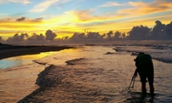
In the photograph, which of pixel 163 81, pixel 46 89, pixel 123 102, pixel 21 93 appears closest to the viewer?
pixel 123 102

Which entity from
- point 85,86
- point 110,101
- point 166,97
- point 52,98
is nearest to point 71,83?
point 85,86

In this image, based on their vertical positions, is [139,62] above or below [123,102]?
above

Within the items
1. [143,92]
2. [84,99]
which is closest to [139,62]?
[143,92]

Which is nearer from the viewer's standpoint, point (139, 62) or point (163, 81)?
point (139, 62)

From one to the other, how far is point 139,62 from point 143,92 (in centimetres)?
150

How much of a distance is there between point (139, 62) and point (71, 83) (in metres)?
5.33

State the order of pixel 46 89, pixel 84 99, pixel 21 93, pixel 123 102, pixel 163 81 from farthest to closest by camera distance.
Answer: pixel 163 81
pixel 46 89
pixel 21 93
pixel 84 99
pixel 123 102

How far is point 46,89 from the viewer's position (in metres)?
12.5

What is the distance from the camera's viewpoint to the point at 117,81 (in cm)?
1449

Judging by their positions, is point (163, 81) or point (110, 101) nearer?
point (110, 101)

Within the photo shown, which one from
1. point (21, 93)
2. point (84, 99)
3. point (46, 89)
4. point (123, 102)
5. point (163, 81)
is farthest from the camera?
point (163, 81)

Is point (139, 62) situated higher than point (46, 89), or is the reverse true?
point (139, 62)

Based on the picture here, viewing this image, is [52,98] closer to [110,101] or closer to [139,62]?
[110,101]

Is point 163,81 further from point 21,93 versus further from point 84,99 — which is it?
point 21,93
